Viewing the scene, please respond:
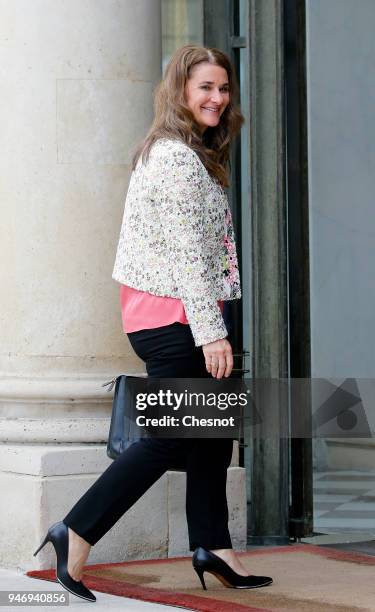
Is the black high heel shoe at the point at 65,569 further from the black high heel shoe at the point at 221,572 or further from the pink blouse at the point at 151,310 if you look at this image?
the pink blouse at the point at 151,310

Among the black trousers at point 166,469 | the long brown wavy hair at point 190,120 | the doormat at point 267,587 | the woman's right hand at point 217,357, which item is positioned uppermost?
the long brown wavy hair at point 190,120

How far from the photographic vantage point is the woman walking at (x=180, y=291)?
4137mm

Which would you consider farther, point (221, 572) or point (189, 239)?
point (221, 572)

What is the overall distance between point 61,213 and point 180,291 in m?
0.99

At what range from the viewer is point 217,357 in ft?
13.6

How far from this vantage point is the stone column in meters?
4.98

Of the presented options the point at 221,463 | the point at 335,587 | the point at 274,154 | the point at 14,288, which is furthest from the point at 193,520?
the point at 274,154

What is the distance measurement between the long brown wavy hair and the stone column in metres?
0.68

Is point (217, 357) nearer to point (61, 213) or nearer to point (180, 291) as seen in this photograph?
point (180, 291)

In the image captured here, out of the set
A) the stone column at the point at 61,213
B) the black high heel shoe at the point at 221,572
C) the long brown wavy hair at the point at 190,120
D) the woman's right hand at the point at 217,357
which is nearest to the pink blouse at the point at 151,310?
the woman's right hand at the point at 217,357

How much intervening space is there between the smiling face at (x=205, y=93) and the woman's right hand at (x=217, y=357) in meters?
0.67

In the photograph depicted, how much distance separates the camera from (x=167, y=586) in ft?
14.5

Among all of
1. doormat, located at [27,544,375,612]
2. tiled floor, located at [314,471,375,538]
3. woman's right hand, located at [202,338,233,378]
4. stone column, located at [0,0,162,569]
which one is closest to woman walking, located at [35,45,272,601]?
woman's right hand, located at [202,338,233,378]

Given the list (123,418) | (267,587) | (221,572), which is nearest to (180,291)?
(123,418)
